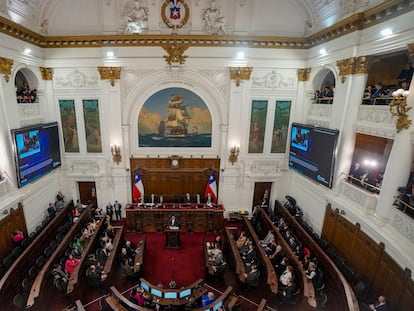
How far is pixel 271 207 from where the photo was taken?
43.0 feet

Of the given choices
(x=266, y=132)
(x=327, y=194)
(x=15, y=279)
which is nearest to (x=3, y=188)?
(x=15, y=279)

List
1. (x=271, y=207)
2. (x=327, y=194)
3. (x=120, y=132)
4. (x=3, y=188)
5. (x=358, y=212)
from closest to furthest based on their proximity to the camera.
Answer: (x=358, y=212) < (x=3, y=188) < (x=327, y=194) < (x=120, y=132) < (x=271, y=207)

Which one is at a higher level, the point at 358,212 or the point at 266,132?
the point at 266,132

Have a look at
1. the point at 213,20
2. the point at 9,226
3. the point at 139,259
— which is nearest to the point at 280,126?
the point at 213,20

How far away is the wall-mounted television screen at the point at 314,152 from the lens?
9.16 meters

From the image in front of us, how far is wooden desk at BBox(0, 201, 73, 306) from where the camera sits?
263 inches

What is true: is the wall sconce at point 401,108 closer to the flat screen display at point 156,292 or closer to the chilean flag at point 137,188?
the flat screen display at point 156,292

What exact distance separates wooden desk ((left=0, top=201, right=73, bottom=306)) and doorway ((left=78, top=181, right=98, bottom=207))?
7.22ft

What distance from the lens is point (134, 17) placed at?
34.8 ft

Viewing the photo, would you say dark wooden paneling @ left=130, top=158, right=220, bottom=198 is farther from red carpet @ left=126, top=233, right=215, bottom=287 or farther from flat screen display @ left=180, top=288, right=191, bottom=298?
flat screen display @ left=180, top=288, right=191, bottom=298

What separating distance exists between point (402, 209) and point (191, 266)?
291 inches

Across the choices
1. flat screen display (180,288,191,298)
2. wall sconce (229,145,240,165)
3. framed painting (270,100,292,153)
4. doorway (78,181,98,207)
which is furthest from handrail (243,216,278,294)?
doorway (78,181,98,207)

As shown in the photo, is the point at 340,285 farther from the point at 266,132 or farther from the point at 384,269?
the point at 266,132

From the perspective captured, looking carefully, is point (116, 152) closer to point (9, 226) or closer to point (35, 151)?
point (35, 151)
